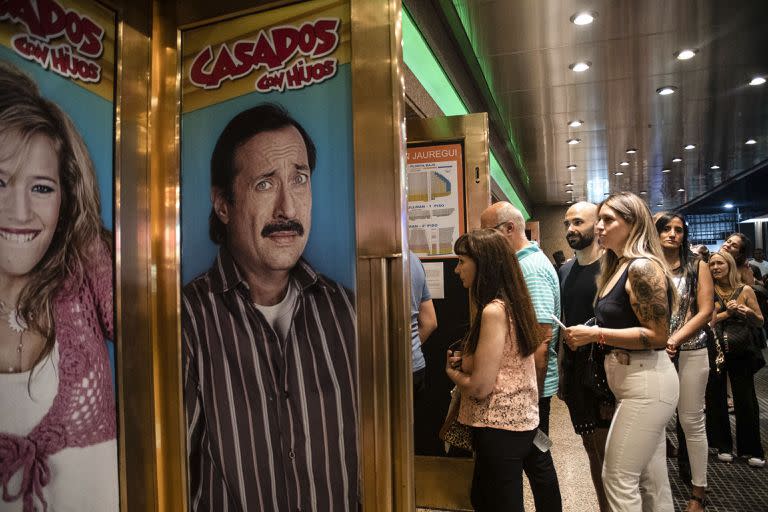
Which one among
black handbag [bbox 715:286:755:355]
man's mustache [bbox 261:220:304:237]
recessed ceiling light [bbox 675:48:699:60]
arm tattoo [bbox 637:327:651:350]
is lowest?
black handbag [bbox 715:286:755:355]

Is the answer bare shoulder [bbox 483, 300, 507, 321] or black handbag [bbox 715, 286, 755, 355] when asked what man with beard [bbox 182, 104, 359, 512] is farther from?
black handbag [bbox 715, 286, 755, 355]

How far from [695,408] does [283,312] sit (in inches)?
104

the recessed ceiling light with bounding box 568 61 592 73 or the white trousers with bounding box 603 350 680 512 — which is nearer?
the white trousers with bounding box 603 350 680 512

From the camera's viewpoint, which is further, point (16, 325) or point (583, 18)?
point (583, 18)

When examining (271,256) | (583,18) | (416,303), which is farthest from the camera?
(583,18)

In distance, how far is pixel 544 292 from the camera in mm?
2545

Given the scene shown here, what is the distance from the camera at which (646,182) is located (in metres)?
12.6

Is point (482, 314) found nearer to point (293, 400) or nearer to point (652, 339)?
point (652, 339)

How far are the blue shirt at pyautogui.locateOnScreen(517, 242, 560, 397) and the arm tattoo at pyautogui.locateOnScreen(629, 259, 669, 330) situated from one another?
45cm

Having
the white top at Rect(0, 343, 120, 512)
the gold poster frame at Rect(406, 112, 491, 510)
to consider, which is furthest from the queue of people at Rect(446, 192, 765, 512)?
the white top at Rect(0, 343, 120, 512)

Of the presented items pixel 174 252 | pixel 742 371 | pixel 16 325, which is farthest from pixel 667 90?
pixel 16 325

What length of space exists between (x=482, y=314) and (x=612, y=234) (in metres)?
0.71

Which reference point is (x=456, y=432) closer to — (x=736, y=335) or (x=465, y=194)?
(x=465, y=194)

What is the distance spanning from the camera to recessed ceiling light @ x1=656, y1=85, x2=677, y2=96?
6020mm
